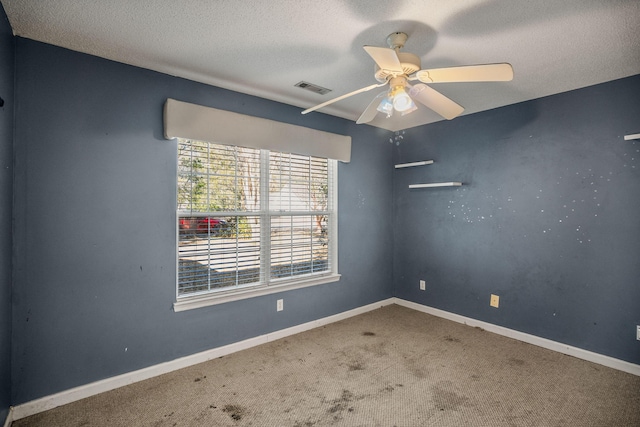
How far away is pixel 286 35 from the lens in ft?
6.71

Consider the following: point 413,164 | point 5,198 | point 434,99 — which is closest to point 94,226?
point 5,198

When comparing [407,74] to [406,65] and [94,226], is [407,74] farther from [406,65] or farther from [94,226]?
[94,226]

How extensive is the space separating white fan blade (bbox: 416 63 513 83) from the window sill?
7.46ft

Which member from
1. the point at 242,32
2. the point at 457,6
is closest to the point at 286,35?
the point at 242,32

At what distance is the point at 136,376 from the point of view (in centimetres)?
245

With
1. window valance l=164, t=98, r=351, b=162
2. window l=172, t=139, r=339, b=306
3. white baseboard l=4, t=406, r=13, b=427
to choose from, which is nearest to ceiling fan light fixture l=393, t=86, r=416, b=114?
window valance l=164, t=98, r=351, b=162

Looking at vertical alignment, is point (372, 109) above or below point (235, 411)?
above

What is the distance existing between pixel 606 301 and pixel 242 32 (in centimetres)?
350

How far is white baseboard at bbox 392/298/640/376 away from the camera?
8.71ft

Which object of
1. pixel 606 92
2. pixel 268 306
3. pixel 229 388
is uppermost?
pixel 606 92

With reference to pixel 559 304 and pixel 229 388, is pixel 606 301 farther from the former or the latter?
pixel 229 388

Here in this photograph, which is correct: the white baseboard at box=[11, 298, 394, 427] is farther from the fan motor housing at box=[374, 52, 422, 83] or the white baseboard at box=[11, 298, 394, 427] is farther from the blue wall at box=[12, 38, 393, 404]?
the fan motor housing at box=[374, 52, 422, 83]

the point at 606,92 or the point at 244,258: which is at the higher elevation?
the point at 606,92

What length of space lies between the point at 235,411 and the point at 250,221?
1.57 meters
